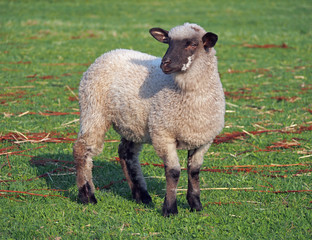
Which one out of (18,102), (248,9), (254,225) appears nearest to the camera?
(254,225)

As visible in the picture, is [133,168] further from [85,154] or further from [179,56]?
[179,56]

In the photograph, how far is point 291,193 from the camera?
6180mm

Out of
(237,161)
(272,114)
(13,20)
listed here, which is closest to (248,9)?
(13,20)

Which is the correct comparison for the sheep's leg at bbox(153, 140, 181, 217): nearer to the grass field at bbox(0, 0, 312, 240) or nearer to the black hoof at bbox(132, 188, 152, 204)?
the grass field at bbox(0, 0, 312, 240)

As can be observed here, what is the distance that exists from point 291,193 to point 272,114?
4.08 metres

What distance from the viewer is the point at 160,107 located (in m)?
5.68

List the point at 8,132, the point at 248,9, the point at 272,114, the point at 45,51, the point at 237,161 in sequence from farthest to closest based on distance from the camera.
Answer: the point at 248,9 < the point at 45,51 < the point at 272,114 < the point at 8,132 < the point at 237,161

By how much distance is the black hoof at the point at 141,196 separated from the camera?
6219 mm

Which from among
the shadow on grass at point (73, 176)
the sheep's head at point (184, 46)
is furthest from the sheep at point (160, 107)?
the shadow on grass at point (73, 176)

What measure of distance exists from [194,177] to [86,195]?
4.71ft

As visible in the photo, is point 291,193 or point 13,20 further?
point 13,20

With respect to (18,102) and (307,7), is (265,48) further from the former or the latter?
(307,7)

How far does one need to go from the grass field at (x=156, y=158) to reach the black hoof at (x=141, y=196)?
103mm

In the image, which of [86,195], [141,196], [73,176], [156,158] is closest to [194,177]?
[141,196]
